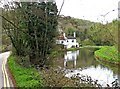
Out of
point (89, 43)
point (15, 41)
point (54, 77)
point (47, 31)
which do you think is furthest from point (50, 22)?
point (89, 43)

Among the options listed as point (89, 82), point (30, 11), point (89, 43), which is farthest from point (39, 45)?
point (89, 43)

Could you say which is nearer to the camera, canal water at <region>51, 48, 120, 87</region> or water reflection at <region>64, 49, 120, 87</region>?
canal water at <region>51, 48, 120, 87</region>

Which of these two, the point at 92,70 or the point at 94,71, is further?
the point at 92,70

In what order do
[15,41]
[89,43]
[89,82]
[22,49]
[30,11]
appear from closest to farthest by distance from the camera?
[89,82] < [30,11] < [22,49] < [15,41] < [89,43]

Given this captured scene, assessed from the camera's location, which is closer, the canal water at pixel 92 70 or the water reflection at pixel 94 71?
the canal water at pixel 92 70

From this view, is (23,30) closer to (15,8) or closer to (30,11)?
(30,11)

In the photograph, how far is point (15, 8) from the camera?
22688mm

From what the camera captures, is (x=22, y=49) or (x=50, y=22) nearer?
(x=50, y=22)

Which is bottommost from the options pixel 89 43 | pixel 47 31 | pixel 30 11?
pixel 89 43

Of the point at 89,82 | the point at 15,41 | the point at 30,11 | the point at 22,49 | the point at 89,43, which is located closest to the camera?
the point at 89,82

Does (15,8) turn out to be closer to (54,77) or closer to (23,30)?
(23,30)

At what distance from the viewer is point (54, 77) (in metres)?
10.9

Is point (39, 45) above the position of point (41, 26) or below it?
below

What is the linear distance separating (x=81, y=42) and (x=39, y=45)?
55929 mm
